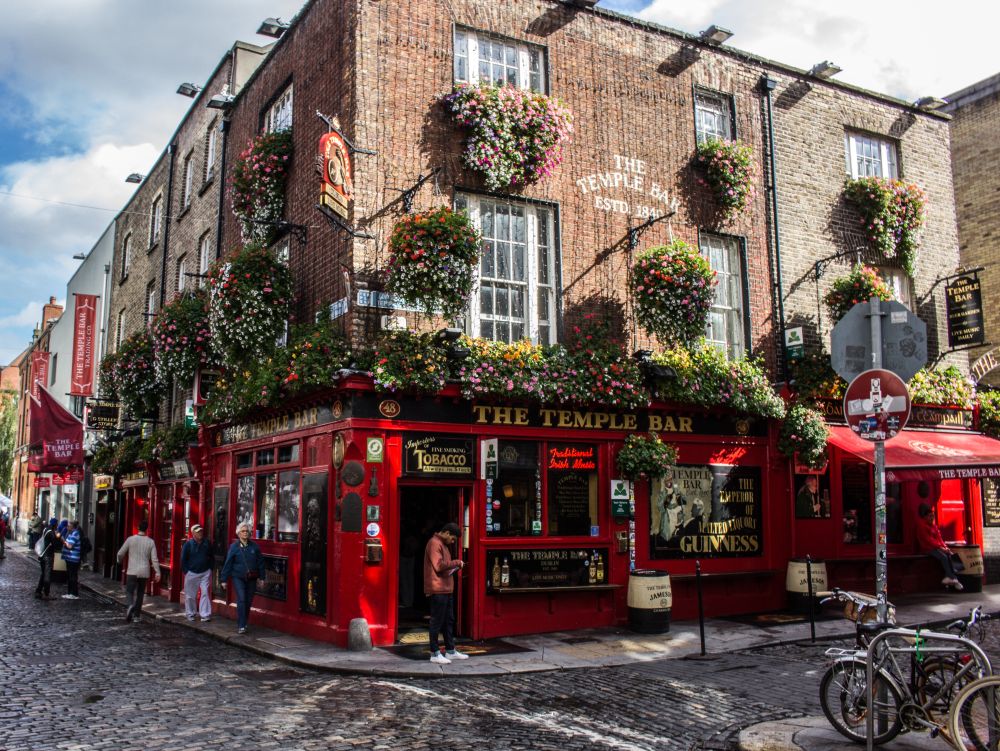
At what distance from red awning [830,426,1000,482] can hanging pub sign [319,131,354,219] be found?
358 inches

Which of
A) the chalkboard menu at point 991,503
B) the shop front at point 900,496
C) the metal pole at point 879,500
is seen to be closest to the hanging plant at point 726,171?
the shop front at point 900,496

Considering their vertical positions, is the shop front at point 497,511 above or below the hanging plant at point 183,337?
below

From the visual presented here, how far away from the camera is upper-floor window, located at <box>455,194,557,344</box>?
13688 mm

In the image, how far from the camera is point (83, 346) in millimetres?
27672

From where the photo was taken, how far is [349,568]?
473 inches

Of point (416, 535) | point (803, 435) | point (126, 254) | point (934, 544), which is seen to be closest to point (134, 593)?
point (416, 535)

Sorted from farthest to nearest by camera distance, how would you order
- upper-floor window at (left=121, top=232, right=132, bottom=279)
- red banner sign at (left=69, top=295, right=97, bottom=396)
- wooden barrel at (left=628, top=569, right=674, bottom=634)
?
upper-floor window at (left=121, top=232, right=132, bottom=279) → red banner sign at (left=69, top=295, right=97, bottom=396) → wooden barrel at (left=628, top=569, right=674, bottom=634)

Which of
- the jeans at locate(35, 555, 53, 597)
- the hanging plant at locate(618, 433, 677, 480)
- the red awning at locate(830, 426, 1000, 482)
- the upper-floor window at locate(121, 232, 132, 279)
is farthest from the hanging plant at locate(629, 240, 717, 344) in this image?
the upper-floor window at locate(121, 232, 132, 279)

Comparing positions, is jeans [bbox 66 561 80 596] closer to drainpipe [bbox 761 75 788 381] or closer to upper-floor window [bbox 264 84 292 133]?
upper-floor window [bbox 264 84 292 133]

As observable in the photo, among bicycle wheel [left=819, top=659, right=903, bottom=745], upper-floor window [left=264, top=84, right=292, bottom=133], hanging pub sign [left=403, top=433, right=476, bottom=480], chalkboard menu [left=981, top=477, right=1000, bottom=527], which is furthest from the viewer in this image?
chalkboard menu [left=981, top=477, right=1000, bottom=527]

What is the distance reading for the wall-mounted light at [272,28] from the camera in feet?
55.4

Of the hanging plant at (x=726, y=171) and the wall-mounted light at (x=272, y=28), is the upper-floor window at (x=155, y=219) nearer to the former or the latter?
the wall-mounted light at (x=272, y=28)

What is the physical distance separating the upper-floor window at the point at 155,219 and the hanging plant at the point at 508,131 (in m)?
13.6

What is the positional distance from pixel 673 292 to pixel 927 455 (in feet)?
19.2
